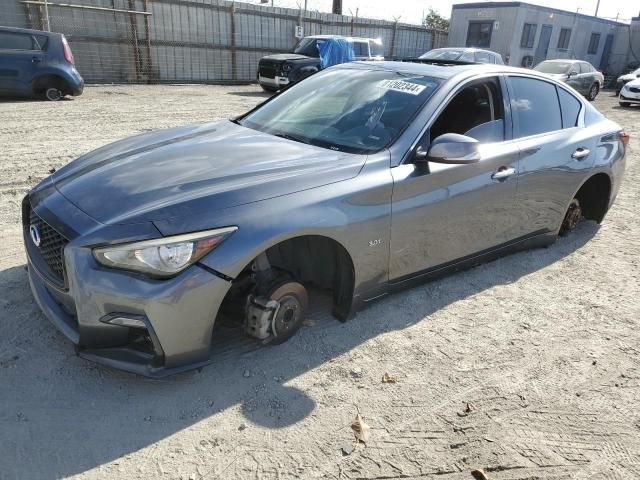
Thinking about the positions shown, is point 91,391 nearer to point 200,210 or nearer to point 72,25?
point 200,210

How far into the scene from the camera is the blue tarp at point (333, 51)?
1697 centimetres

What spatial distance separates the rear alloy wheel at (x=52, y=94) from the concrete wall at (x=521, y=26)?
21.7 meters

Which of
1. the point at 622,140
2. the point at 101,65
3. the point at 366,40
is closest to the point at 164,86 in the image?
the point at 101,65

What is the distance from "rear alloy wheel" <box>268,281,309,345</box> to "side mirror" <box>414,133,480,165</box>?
3.84ft

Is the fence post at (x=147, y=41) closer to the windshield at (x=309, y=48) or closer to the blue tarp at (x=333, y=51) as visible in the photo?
the windshield at (x=309, y=48)

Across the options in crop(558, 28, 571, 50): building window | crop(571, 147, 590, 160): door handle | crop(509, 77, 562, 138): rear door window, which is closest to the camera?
crop(509, 77, 562, 138): rear door window

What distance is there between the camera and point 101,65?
1662 centimetres

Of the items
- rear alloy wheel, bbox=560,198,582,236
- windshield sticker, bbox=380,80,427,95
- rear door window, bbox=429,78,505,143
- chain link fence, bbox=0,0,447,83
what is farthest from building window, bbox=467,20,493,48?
windshield sticker, bbox=380,80,427,95

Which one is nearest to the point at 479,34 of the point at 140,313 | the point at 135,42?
the point at 135,42

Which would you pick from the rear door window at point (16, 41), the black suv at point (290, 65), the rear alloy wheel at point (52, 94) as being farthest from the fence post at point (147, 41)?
the rear door window at point (16, 41)

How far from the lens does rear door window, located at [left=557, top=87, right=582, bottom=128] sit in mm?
4520

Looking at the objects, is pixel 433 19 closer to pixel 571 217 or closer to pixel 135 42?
pixel 135 42

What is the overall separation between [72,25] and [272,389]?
1652 centimetres

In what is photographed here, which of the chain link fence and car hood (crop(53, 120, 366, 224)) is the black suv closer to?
the chain link fence
